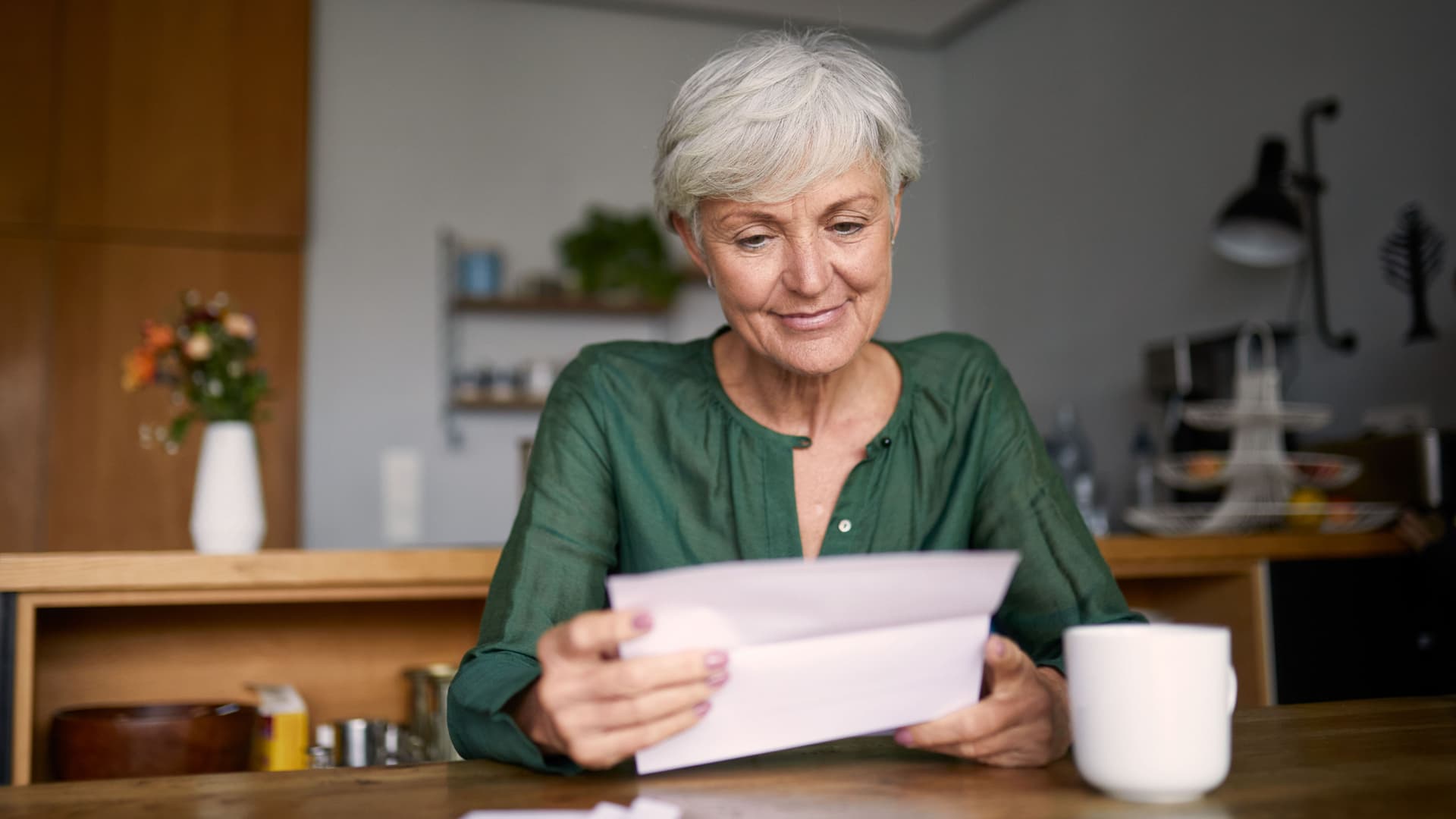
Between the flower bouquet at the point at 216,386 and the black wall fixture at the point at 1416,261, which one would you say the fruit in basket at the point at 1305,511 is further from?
the flower bouquet at the point at 216,386

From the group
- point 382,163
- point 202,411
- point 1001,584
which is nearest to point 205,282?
point 382,163

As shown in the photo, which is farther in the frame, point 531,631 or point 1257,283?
point 1257,283

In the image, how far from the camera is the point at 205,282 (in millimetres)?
3805

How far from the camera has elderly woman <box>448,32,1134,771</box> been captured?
1041mm

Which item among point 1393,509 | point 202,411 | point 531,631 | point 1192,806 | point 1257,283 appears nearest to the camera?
point 1192,806

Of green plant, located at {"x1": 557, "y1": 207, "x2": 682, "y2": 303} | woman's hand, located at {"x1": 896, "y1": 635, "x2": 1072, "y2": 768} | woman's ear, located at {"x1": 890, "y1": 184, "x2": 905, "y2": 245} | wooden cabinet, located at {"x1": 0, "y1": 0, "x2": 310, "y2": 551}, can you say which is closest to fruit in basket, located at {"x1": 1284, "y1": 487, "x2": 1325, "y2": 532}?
woman's ear, located at {"x1": 890, "y1": 184, "x2": 905, "y2": 245}

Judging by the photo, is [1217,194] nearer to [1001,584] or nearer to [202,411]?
[202,411]

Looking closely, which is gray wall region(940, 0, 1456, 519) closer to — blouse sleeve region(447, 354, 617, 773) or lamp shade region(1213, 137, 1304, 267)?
lamp shade region(1213, 137, 1304, 267)

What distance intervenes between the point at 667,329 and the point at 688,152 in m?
3.31

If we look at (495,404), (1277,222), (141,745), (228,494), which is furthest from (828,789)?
(495,404)

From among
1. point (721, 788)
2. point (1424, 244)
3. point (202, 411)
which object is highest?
point (1424, 244)

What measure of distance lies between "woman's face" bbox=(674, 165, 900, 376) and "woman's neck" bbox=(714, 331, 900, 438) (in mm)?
86

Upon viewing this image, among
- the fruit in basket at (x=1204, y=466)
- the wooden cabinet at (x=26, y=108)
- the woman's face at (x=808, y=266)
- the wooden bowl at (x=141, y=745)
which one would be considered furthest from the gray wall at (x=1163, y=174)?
the wooden cabinet at (x=26, y=108)

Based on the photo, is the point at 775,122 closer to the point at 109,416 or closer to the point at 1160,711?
the point at 1160,711
